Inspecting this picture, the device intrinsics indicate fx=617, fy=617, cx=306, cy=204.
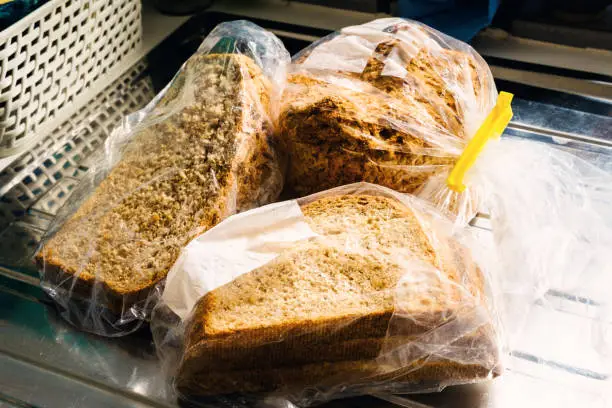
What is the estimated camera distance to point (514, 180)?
92cm

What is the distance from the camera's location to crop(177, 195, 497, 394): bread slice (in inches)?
29.4

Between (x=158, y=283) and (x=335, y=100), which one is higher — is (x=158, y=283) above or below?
below

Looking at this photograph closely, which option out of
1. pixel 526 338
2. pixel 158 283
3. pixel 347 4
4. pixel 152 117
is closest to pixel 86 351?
pixel 158 283

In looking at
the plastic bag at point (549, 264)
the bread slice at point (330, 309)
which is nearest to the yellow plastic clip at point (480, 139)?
the plastic bag at point (549, 264)

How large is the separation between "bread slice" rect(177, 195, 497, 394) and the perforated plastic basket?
582mm

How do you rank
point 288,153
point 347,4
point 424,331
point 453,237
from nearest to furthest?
point 424,331 < point 453,237 < point 288,153 < point 347,4

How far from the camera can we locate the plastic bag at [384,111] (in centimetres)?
90

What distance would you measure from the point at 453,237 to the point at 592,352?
0.24 metres

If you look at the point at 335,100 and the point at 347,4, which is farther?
the point at 347,4

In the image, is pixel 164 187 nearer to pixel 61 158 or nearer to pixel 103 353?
pixel 103 353

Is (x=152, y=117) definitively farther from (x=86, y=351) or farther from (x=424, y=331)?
(x=424, y=331)

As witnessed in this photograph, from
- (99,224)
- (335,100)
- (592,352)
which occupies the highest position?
(335,100)

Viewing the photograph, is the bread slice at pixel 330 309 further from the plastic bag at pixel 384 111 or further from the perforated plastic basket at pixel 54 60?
the perforated plastic basket at pixel 54 60

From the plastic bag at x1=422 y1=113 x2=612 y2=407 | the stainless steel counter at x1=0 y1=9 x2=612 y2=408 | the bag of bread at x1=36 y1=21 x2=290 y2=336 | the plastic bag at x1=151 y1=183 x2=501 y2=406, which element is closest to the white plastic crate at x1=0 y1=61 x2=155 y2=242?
the stainless steel counter at x1=0 y1=9 x2=612 y2=408
